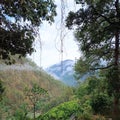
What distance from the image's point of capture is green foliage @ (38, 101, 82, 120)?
49.8 ft

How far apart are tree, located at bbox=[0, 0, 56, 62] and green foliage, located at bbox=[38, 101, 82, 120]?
28.6 feet

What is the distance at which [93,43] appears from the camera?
437 inches

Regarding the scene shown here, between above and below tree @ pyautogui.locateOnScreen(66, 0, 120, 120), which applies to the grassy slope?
above

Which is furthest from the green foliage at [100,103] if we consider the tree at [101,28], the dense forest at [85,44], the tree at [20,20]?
the tree at [20,20]

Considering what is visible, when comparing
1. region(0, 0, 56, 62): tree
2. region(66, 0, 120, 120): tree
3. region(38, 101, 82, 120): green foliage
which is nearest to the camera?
region(0, 0, 56, 62): tree

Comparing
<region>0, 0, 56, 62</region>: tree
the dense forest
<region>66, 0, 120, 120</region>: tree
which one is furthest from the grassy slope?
<region>0, 0, 56, 62</region>: tree

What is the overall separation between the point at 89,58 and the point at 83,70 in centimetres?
54

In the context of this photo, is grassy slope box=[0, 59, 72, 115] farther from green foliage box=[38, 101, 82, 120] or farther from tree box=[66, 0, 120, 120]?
tree box=[66, 0, 120, 120]

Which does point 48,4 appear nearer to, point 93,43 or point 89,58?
point 93,43

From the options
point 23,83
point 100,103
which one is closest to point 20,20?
point 100,103

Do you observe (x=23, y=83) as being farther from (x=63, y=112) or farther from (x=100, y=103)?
(x=100, y=103)

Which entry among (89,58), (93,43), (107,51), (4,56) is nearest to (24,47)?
(4,56)

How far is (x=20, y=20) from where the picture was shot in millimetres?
5633

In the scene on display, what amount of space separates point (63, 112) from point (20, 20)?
1083 centimetres
